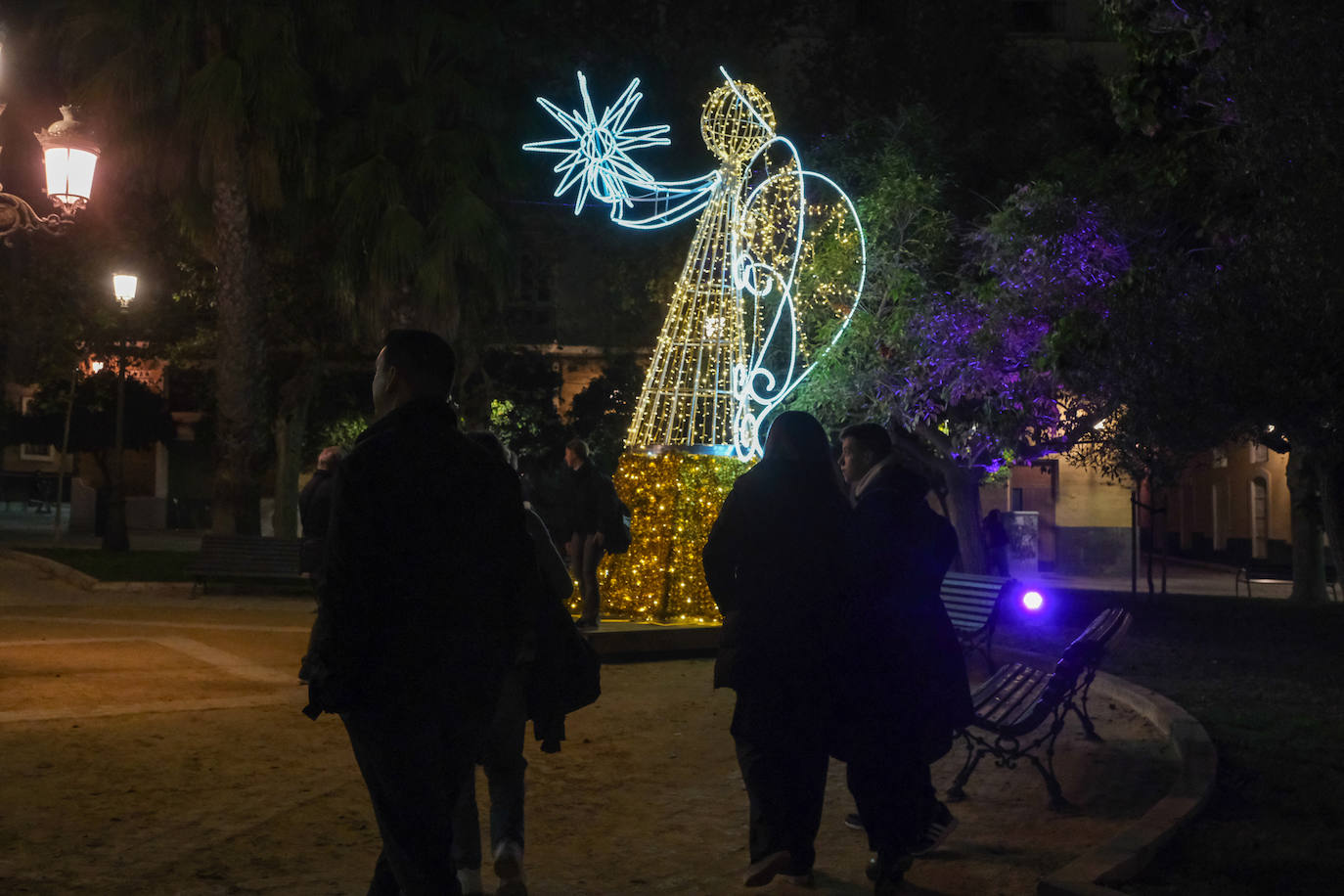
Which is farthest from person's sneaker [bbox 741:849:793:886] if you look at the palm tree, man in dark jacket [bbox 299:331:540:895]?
the palm tree

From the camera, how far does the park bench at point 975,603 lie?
392 inches

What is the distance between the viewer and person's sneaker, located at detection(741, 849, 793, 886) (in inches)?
184

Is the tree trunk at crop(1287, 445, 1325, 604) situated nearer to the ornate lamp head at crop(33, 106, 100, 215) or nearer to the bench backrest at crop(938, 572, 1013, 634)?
the bench backrest at crop(938, 572, 1013, 634)

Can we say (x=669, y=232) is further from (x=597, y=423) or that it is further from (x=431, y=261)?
(x=431, y=261)

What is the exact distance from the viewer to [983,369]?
1736cm

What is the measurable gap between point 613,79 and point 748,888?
75.3 feet

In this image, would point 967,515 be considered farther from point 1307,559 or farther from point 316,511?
point 316,511

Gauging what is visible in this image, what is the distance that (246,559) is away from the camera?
16.5 meters

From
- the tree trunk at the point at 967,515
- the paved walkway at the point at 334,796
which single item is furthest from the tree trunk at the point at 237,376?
the tree trunk at the point at 967,515

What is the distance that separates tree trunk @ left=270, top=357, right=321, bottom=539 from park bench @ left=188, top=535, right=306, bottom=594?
7.77 m

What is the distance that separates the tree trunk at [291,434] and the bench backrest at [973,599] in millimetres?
16446

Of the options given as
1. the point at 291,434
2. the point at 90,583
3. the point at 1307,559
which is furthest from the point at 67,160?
the point at 1307,559

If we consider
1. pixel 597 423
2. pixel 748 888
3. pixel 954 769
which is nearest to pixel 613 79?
pixel 597 423

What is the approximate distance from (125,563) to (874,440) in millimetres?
17808
